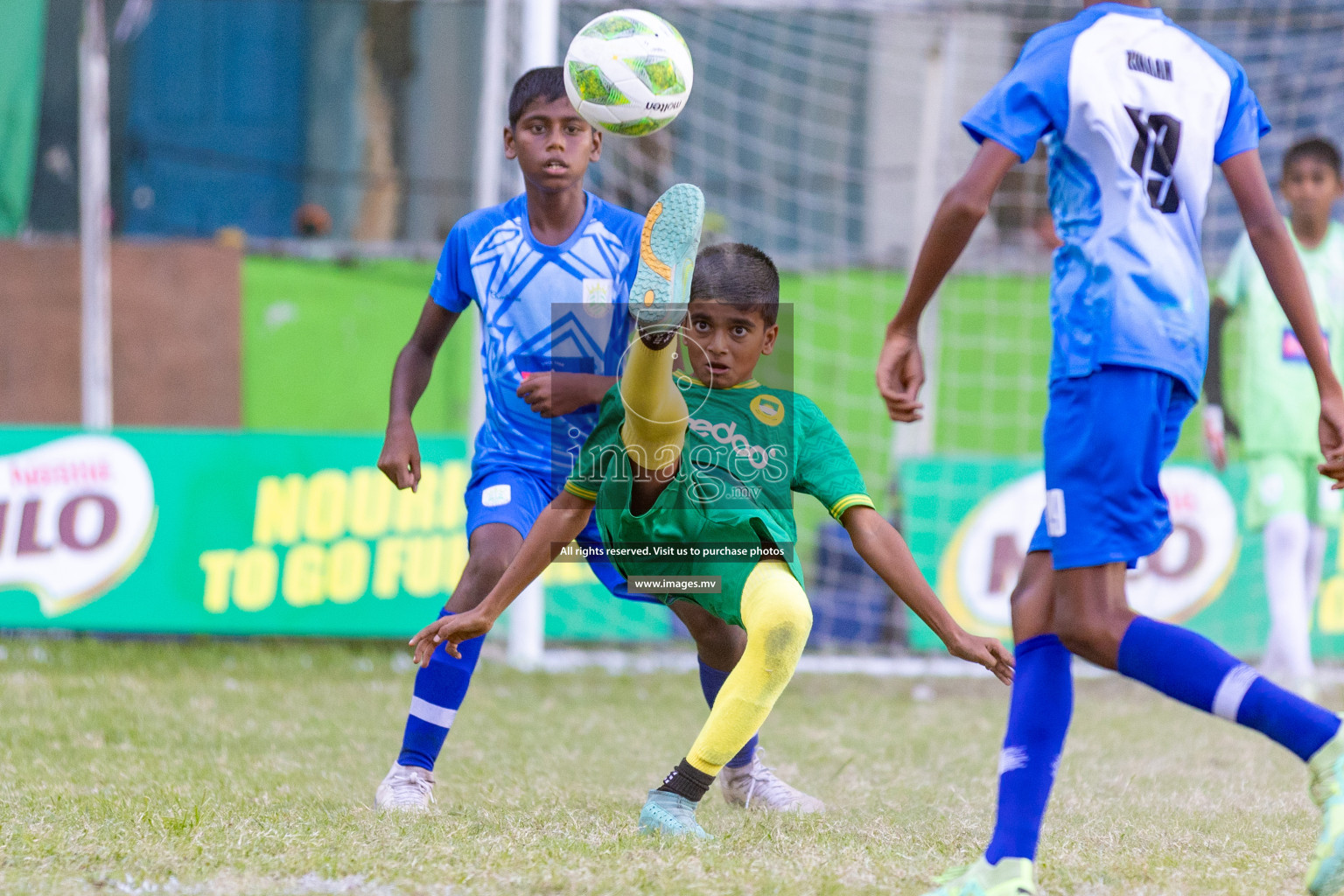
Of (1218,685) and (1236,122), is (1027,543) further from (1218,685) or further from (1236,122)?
(1218,685)

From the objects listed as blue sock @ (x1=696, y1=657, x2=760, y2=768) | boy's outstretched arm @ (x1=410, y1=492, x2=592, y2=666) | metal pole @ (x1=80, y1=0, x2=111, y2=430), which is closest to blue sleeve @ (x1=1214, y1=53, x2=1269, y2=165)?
boy's outstretched arm @ (x1=410, y1=492, x2=592, y2=666)

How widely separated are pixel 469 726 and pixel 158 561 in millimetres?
2297

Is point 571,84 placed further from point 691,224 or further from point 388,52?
point 388,52

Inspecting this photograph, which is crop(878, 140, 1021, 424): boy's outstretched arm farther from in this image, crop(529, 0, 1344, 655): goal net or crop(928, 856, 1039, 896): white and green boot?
crop(529, 0, 1344, 655): goal net

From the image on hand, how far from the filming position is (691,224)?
9.64ft

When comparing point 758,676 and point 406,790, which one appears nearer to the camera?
point 758,676

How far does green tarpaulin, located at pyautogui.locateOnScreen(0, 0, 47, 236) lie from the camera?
820 centimetres

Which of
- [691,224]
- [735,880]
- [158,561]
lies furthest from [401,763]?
[158,561]

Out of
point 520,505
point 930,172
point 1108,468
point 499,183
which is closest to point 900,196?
point 930,172

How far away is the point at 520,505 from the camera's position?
3.91m

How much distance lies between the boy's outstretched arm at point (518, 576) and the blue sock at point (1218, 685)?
1295mm

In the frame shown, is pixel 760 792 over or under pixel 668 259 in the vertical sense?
under

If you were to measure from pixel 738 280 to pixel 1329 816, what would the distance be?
174 centimetres

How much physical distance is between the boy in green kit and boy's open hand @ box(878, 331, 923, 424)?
374 centimetres
